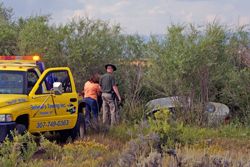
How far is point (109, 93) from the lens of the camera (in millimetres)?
14914

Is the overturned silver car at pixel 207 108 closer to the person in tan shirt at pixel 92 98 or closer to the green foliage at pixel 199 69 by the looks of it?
the green foliage at pixel 199 69

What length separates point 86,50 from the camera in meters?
17.5

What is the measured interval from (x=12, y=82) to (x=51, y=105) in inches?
35.3

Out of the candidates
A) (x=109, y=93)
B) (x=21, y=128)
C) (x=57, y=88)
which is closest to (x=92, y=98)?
(x=109, y=93)

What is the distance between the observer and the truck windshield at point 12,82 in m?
11.0

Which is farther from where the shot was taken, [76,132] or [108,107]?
[108,107]

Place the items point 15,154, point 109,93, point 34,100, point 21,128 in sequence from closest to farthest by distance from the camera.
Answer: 1. point 15,154
2. point 21,128
3. point 34,100
4. point 109,93

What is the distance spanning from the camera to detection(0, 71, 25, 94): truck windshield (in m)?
11.0

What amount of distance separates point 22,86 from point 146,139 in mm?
3644

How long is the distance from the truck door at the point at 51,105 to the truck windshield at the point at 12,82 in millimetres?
302

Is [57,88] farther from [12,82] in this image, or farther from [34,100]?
[12,82]

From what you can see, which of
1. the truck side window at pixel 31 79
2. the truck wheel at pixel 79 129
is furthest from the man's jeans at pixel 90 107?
the truck side window at pixel 31 79

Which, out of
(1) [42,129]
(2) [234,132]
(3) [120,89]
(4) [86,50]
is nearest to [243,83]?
(2) [234,132]

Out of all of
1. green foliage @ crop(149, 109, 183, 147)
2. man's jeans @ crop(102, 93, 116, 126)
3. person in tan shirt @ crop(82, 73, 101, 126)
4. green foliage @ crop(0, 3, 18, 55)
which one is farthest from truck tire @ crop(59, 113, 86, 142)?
green foliage @ crop(0, 3, 18, 55)
